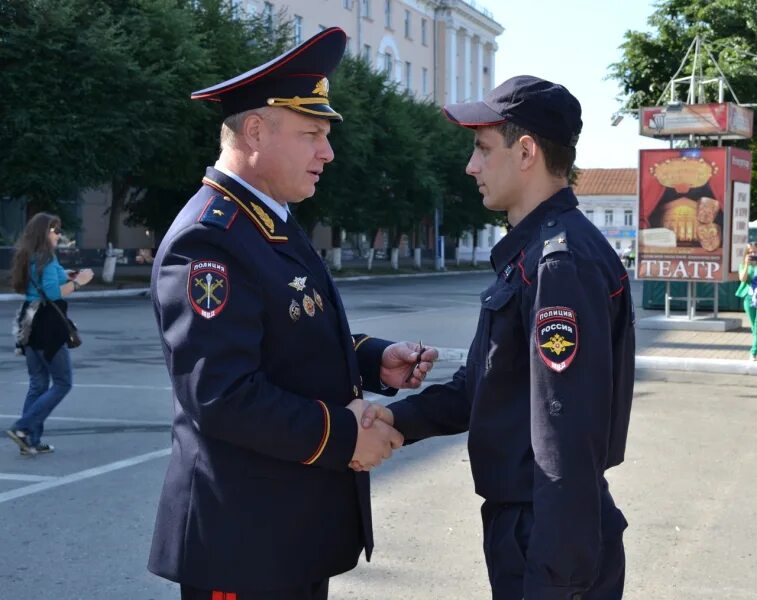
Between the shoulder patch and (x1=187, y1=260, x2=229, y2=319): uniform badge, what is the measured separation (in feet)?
0.37

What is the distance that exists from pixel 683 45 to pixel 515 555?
34890 millimetres

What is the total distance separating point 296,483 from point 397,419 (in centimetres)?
43

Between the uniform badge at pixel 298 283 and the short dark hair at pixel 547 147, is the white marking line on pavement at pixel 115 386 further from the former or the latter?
the short dark hair at pixel 547 147

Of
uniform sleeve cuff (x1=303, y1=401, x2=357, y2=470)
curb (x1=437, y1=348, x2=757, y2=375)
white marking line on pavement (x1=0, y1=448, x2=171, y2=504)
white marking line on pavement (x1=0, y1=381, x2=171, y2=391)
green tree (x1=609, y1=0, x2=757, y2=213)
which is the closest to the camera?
uniform sleeve cuff (x1=303, y1=401, x2=357, y2=470)

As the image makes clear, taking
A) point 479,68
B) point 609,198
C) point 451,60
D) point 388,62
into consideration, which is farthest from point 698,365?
point 609,198

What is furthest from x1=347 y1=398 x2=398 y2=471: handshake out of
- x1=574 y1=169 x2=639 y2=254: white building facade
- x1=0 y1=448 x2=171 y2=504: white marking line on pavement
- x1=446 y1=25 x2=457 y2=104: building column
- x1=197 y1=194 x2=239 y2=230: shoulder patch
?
x1=574 y1=169 x2=639 y2=254: white building facade

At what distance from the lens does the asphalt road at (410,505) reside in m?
4.96

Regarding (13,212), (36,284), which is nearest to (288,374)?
(36,284)

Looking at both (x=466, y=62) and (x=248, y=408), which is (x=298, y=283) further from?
(x=466, y=62)

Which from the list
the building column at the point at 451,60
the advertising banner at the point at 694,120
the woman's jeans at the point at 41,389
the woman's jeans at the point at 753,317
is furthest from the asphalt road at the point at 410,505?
the building column at the point at 451,60

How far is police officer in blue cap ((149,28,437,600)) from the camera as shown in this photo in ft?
7.86

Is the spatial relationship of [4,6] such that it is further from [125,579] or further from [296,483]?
[296,483]

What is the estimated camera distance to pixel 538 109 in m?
2.54

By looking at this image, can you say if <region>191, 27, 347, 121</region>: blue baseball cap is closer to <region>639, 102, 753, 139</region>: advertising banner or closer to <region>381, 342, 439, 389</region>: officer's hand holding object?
<region>381, 342, 439, 389</region>: officer's hand holding object
